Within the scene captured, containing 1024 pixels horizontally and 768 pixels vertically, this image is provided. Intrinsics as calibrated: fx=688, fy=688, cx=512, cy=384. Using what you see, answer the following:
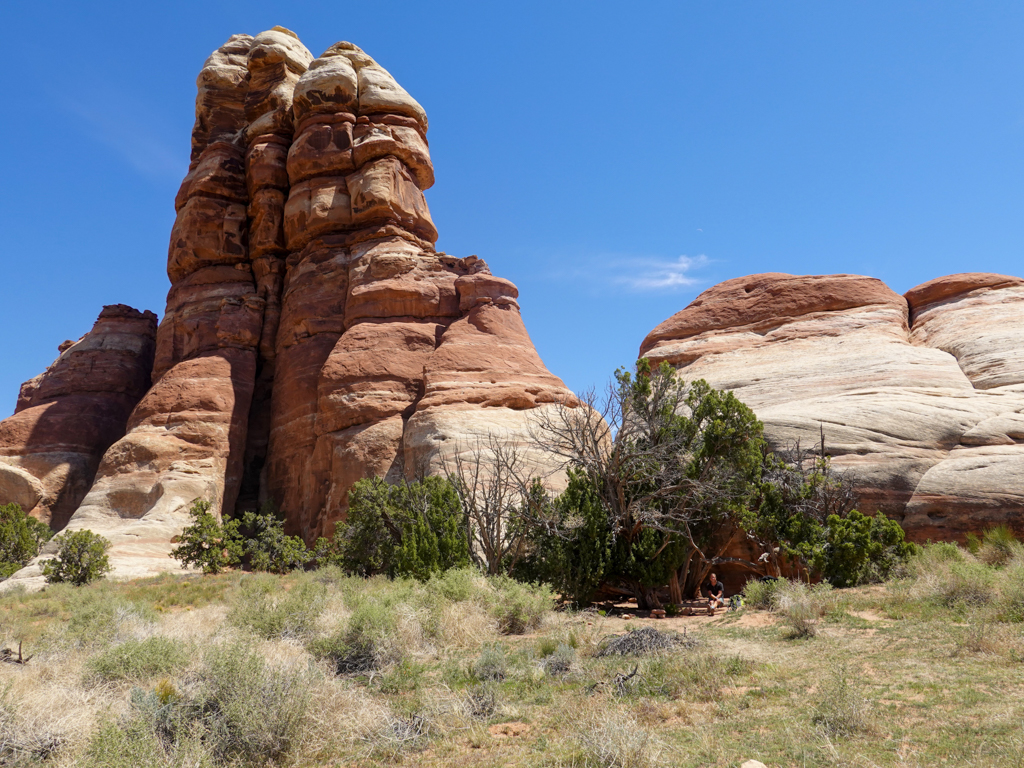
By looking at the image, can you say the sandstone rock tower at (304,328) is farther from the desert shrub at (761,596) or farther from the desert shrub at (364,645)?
the desert shrub at (364,645)

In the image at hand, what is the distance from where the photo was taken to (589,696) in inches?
299

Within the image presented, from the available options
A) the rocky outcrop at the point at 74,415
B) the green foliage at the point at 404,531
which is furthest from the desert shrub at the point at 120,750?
the rocky outcrop at the point at 74,415

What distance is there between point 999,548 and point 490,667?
45.9 ft

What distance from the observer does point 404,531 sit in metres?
19.1

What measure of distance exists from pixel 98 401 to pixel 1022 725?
135 ft

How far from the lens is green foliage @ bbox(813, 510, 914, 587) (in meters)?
16.4

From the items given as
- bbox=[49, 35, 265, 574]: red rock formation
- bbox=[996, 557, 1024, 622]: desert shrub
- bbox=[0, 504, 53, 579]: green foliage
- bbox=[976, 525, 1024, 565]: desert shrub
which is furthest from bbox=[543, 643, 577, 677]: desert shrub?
bbox=[0, 504, 53, 579]: green foliage

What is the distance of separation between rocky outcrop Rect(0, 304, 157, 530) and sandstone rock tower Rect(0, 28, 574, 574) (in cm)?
47

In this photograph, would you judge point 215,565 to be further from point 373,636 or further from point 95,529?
point 373,636

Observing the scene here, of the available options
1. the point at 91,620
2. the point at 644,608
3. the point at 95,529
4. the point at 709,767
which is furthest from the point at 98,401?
the point at 709,767

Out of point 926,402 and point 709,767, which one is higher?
point 926,402

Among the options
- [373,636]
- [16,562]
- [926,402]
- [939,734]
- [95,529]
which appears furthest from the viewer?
[95,529]

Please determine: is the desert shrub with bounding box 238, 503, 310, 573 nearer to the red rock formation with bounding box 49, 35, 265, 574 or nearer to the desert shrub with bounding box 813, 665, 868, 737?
the red rock formation with bounding box 49, 35, 265, 574

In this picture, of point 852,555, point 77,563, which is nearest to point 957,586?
point 852,555
